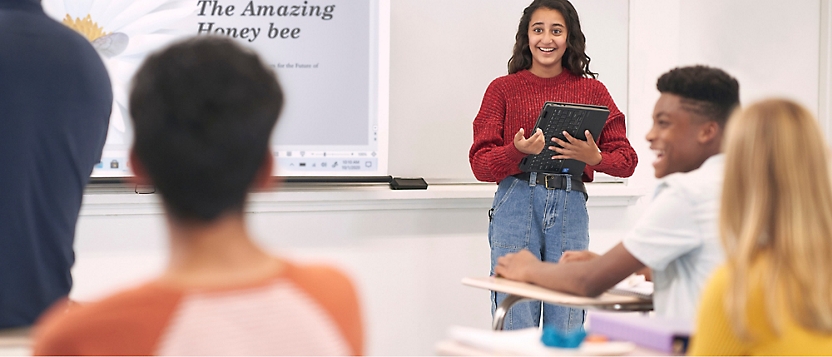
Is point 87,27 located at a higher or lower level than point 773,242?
higher

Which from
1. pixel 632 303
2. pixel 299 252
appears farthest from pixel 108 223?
pixel 632 303

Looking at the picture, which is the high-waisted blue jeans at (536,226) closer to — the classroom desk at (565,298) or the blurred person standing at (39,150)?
the classroom desk at (565,298)

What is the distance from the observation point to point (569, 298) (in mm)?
2076

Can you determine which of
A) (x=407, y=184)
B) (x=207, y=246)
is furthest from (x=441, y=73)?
(x=207, y=246)

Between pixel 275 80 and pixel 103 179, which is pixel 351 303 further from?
pixel 103 179

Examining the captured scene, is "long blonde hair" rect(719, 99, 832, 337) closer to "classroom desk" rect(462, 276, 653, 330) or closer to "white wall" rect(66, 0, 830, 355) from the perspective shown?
"classroom desk" rect(462, 276, 653, 330)

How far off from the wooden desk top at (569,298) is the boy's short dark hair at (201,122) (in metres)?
1.29

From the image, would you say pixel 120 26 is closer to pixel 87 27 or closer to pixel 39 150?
pixel 87 27

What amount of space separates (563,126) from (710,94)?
100 centimetres

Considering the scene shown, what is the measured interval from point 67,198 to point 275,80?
99 centimetres

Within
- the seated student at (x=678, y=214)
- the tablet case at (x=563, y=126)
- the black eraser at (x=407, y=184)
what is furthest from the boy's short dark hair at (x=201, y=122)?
the black eraser at (x=407, y=184)

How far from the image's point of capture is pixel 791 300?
4.04 feet

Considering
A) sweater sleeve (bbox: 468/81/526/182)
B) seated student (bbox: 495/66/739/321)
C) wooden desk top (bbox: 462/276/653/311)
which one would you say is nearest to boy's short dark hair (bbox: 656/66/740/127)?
seated student (bbox: 495/66/739/321)

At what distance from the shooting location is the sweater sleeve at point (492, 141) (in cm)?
318
